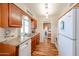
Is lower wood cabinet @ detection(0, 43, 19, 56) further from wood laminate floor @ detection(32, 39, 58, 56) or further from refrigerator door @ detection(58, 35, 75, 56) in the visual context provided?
wood laminate floor @ detection(32, 39, 58, 56)

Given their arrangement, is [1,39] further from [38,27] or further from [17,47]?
[38,27]

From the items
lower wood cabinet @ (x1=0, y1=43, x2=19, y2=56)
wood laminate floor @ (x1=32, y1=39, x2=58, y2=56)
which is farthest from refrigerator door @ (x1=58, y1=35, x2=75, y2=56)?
wood laminate floor @ (x1=32, y1=39, x2=58, y2=56)

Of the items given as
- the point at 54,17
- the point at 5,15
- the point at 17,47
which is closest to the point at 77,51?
the point at 17,47

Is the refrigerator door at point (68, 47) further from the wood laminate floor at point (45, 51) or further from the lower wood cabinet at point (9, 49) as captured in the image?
the wood laminate floor at point (45, 51)

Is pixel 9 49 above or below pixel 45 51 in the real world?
above

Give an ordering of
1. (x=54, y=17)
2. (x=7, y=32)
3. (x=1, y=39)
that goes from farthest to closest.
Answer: (x=54, y=17)
(x=7, y=32)
(x=1, y=39)

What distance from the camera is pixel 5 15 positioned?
9.46 feet

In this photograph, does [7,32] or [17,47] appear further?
[7,32]

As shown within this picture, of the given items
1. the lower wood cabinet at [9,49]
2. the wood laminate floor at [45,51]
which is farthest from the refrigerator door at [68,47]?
the wood laminate floor at [45,51]

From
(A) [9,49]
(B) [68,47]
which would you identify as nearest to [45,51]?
(B) [68,47]

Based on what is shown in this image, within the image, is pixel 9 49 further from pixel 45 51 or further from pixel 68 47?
pixel 45 51

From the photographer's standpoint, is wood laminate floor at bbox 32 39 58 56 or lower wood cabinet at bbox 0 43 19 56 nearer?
lower wood cabinet at bbox 0 43 19 56

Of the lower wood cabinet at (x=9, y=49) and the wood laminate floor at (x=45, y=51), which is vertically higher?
the lower wood cabinet at (x=9, y=49)

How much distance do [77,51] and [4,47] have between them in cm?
162
